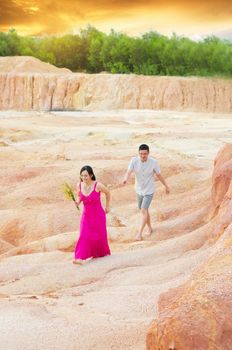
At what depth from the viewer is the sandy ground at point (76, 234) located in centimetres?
683

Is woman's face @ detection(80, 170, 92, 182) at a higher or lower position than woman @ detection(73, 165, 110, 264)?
→ higher

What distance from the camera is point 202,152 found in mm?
21531

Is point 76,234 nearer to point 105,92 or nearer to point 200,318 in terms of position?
point 200,318

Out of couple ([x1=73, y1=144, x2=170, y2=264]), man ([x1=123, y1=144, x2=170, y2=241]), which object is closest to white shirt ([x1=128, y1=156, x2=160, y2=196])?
man ([x1=123, y1=144, x2=170, y2=241])

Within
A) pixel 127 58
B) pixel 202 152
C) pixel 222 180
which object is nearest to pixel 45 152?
pixel 202 152

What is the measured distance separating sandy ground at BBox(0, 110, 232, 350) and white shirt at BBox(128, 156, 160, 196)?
78 centimetres

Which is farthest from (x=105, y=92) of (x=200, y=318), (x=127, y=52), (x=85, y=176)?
(x=200, y=318)

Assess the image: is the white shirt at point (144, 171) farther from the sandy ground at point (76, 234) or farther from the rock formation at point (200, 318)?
the rock formation at point (200, 318)

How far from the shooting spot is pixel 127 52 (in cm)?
5206

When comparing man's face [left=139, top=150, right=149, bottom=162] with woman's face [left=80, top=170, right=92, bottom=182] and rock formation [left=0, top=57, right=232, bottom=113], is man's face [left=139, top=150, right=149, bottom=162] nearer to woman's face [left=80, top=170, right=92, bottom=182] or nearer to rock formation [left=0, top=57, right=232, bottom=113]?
woman's face [left=80, top=170, right=92, bottom=182]

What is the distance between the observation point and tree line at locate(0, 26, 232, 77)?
4788 centimetres

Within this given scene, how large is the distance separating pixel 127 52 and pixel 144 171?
41695 millimetres

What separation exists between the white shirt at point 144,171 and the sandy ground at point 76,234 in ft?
2.55

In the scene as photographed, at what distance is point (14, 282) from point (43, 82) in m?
37.4
